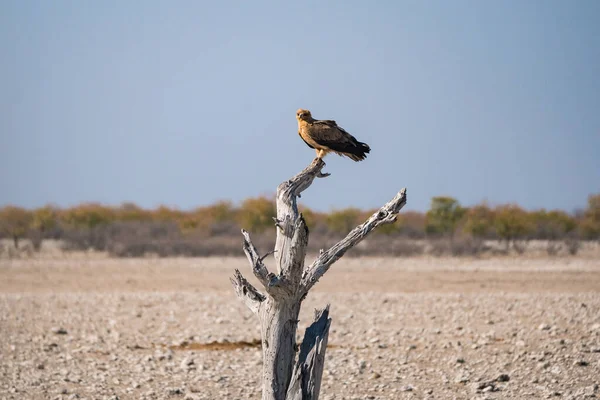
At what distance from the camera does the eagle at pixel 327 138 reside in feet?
25.1

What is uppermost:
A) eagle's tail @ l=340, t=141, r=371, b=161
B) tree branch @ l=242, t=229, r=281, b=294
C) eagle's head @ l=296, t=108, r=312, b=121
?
eagle's head @ l=296, t=108, r=312, b=121

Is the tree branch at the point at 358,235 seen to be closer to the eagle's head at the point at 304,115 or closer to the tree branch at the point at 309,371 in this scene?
the tree branch at the point at 309,371

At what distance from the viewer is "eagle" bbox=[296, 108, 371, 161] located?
25.1 feet

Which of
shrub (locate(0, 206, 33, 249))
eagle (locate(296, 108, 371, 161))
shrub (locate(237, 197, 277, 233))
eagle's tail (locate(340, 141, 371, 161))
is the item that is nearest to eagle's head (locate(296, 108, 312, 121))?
eagle (locate(296, 108, 371, 161))

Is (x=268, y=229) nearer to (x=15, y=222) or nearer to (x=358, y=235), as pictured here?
(x=15, y=222)

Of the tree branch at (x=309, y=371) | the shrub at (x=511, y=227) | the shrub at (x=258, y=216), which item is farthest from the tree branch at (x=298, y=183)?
the shrub at (x=258, y=216)

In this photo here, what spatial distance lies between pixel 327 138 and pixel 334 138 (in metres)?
0.06

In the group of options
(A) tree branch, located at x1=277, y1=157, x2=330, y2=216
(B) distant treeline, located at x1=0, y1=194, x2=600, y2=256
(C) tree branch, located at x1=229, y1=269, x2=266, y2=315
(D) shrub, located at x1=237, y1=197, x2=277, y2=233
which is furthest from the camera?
(D) shrub, located at x1=237, y1=197, x2=277, y2=233

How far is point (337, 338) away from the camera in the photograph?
1446 centimetres

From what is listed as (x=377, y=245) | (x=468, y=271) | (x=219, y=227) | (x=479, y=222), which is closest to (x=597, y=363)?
(x=468, y=271)

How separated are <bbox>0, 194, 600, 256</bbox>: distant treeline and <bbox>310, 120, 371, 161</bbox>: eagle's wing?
78.2 feet

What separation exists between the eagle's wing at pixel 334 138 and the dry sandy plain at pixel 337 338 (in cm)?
406

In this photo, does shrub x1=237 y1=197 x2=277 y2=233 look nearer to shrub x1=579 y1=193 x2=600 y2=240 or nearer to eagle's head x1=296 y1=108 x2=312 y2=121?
shrub x1=579 y1=193 x2=600 y2=240

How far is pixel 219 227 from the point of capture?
130ft
